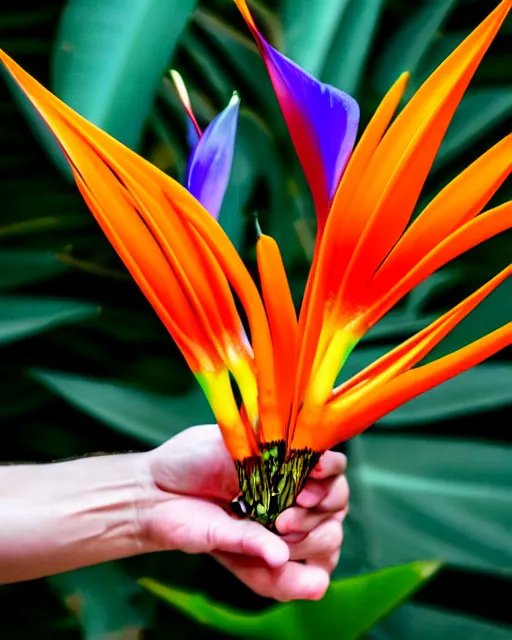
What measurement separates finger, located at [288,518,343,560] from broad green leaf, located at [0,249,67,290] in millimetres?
317

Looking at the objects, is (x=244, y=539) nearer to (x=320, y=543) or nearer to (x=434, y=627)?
(x=320, y=543)

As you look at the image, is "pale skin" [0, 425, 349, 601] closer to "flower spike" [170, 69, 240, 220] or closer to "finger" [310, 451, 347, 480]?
"finger" [310, 451, 347, 480]

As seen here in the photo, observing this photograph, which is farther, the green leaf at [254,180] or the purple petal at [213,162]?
the green leaf at [254,180]

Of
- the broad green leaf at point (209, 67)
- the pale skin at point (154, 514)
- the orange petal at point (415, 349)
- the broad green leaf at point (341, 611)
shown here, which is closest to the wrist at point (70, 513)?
the pale skin at point (154, 514)

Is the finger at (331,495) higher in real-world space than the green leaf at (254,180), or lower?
lower

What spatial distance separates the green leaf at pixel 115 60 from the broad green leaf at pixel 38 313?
160 mm

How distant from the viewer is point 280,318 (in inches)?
15.1

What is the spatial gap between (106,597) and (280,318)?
35 cm

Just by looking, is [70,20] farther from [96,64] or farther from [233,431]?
[233,431]

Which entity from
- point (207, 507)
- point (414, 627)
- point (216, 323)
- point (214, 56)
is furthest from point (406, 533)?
point (214, 56)

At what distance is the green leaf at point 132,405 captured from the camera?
22.6 inches

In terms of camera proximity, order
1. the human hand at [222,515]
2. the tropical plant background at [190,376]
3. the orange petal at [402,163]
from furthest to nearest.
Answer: the tropical plant background at [190,376]
the human hand at [222,515]
the orange petal at [402,163]

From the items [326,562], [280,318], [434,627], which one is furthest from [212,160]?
[434,627]

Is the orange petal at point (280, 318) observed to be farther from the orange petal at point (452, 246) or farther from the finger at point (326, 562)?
the finger at point (326, 562)
